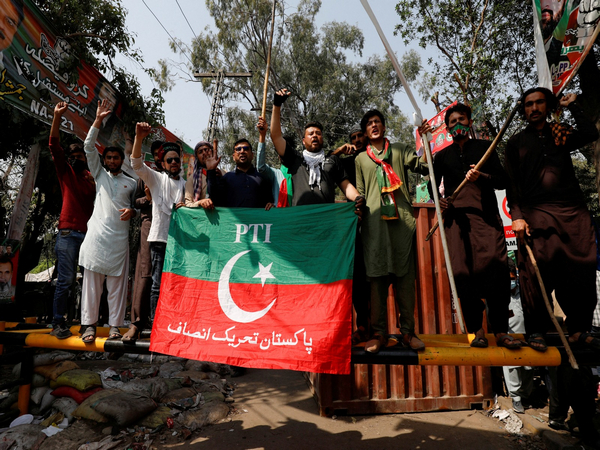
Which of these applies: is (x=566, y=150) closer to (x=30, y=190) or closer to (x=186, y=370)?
(x=186, y=370)

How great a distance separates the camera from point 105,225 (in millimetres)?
3752

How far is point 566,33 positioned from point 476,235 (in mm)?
3927

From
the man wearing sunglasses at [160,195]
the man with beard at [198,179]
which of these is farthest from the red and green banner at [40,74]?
the man with beard at [198,179]

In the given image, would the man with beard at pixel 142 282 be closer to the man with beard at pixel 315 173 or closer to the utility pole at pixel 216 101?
the man with beard at pixel 315 173

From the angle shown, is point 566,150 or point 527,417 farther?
point 527,417

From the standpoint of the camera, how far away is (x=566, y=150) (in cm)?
303

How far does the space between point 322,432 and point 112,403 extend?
8.68ft

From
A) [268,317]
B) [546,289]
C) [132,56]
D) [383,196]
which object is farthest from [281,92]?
[132,56]

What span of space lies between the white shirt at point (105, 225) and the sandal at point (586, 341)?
411cm

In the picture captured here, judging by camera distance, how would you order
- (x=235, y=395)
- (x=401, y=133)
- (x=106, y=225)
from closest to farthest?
(x=106, y=225)
(x=235, y=395)
(x=401, y=133)

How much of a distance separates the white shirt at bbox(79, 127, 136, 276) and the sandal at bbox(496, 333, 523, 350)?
354 centimetres

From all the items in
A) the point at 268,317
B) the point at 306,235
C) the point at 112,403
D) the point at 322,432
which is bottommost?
the point at 322,432

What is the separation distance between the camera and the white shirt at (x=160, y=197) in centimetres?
374

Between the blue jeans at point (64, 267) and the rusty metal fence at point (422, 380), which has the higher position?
the blue jeans at point (64, 267)
